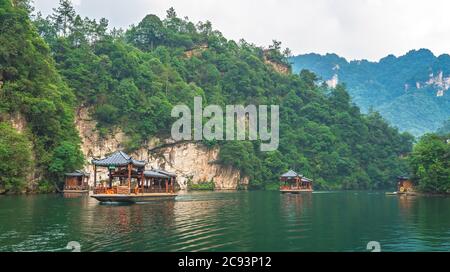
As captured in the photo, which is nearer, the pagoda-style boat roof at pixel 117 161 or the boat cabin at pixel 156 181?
the pagoda-style boat roof at pixel 117 161

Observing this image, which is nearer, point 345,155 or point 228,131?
point 228,131

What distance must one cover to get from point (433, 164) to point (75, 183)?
127 ft

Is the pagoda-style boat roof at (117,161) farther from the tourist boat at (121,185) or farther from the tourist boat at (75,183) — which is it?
the tourist boat at (75,183)

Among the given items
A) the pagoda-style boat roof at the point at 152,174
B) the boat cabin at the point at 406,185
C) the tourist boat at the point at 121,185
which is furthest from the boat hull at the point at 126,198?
the boat cabin at the point at 406,185

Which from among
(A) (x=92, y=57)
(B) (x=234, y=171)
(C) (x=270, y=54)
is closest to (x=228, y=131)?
(B) (x=234, y=171)

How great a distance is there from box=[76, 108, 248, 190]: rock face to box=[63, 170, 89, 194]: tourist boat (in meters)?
7.95

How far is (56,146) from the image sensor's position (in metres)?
45.9

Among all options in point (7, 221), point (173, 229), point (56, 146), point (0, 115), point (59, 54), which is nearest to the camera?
point (173, 229)

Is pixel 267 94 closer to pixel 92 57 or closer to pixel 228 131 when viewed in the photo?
pixel 228 131

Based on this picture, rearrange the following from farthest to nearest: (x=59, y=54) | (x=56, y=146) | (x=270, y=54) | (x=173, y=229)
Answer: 1. (x=270, y=54)
2. (x=59, y=54)
3. (x=56, y=146)
4. (x=173, y=229)

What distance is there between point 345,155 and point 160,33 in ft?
153

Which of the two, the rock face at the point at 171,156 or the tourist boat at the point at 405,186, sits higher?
the rock face at the point at 171,156

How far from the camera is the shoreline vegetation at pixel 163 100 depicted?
4353 centimetres

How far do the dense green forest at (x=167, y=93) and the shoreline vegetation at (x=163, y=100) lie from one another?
0.58 ft
